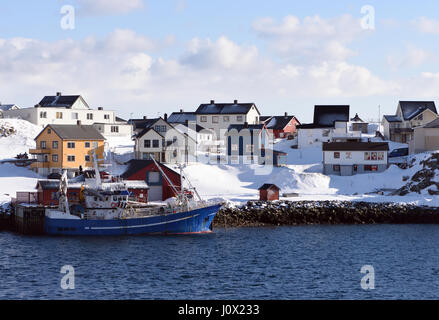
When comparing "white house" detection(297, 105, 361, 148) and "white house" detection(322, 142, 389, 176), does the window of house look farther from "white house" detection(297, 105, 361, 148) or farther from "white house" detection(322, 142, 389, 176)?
"white house" detection(297, 105, 361, 148)

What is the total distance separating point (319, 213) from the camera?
71.0 metres

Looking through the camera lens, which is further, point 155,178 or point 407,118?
point 407,118

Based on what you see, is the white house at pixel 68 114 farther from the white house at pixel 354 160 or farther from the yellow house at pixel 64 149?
the white house at pixel 354 160

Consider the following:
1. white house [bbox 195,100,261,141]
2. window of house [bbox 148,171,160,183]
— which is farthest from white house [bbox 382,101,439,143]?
window of house [bbox 148,171,160,183]

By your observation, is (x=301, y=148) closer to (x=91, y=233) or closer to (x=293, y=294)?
(x=91, y=233)

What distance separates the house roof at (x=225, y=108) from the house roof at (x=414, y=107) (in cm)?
2629

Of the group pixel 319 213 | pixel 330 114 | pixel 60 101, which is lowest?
pixel 319 213

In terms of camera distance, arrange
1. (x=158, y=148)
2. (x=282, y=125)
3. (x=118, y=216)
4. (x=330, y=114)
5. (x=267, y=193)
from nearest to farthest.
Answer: (x=118, y=216) → (x=267, y=193) → (x=158, y=148) → (x=330, y=114) → (x=282, y=125)

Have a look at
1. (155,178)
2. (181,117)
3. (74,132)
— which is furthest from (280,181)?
(181,117)

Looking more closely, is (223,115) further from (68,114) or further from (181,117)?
(68,114)

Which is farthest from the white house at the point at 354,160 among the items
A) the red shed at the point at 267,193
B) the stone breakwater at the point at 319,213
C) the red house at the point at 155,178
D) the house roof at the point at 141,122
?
the house roof at the point at 141,122

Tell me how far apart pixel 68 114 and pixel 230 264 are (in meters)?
75.5

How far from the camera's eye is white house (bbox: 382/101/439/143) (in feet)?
367
